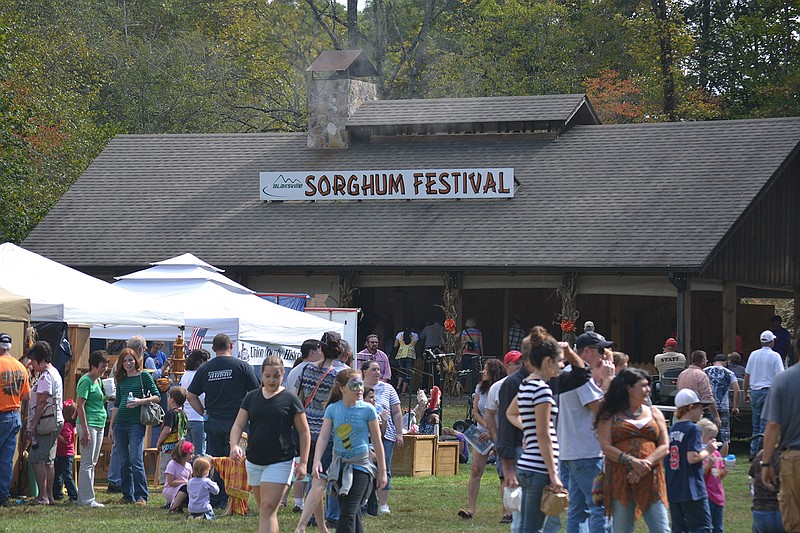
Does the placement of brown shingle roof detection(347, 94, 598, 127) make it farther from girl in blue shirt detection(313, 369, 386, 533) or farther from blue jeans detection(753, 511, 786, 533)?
blue jeans detection(753, 511, 786, 533)

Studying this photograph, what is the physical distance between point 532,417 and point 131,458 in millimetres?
6034

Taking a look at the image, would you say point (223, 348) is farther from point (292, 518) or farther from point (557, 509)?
point (557, 509)

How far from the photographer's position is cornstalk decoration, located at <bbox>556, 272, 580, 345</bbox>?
79.9ft

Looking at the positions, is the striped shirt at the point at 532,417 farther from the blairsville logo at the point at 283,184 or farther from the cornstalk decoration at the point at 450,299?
the blairsville logo at the point at 283,184

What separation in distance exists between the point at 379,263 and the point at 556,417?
16323 millimetres

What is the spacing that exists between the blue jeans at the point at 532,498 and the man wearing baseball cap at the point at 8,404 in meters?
5.77

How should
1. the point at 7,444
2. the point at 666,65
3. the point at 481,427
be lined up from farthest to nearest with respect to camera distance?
the point at 666,65 → the point at 481,427 → the point at 7,444

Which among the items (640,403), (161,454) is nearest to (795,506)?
(640,403)

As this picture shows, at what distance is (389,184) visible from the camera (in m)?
27.2

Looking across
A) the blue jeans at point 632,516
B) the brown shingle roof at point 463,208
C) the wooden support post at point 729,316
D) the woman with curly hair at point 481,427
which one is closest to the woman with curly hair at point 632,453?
the blue jeans at point 632,516

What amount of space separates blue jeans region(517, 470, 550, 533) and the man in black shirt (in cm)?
411

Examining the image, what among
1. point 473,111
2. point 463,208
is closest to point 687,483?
→ point 463,208

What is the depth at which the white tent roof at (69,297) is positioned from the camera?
15.2m

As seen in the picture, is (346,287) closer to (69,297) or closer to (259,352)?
(259,352)
